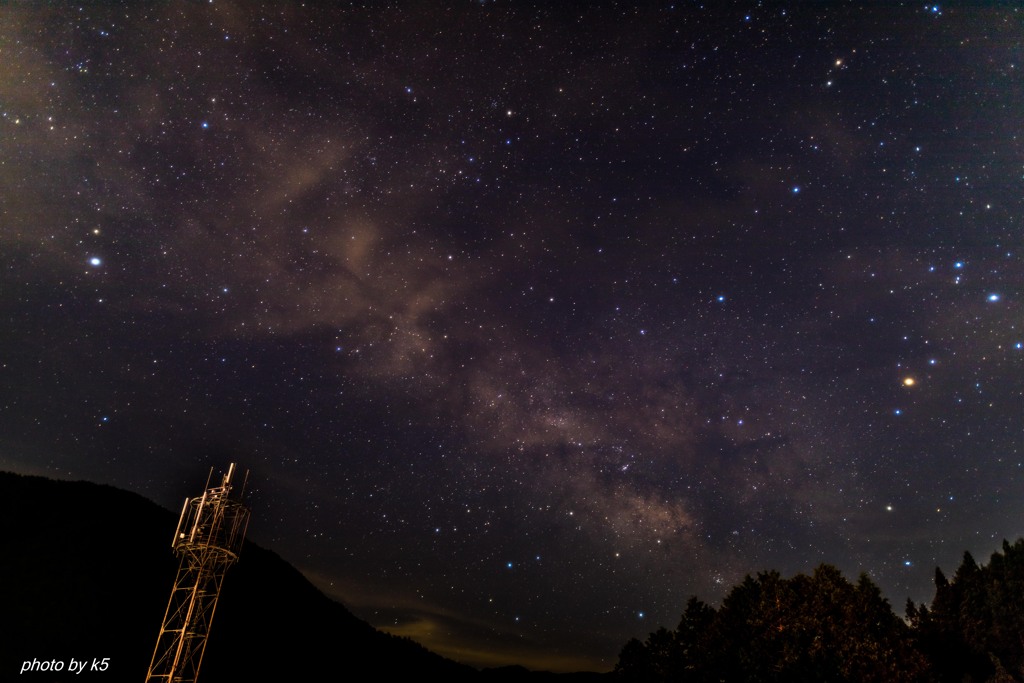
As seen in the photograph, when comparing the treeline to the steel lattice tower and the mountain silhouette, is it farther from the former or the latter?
the mountain silhouette

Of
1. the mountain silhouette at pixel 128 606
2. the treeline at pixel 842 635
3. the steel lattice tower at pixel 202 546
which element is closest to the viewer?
the steel lattice tower at pixel 202 546

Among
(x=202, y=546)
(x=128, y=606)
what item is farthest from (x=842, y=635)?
(x=128, y=606)

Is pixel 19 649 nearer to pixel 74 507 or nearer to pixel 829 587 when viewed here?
pixel 74 507

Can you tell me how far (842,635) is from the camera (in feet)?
95.0

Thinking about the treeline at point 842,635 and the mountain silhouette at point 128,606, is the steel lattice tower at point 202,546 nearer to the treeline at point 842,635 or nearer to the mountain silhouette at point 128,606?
the treeline at point 842,635

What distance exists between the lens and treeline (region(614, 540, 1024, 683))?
28.5 metres

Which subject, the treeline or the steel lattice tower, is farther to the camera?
the treeline

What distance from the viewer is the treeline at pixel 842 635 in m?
28.5

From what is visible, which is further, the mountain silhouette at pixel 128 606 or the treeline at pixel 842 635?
the mountain silhouette at pixel 128 606

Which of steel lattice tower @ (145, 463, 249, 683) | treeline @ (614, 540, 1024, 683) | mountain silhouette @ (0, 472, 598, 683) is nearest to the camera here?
steel lattice tower @ (145, 463, 249, 683)

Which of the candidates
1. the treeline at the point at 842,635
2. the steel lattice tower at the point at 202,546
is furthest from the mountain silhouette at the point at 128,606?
the treeline at the point at 842,635

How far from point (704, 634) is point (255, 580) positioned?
71.1 meters

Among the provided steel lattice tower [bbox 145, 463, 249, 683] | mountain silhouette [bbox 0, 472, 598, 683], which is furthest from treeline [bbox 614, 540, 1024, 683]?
mountain silhouette [bbox 0, 472, 598, 683]

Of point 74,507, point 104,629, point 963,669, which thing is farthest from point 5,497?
point 963,669
